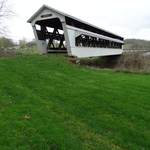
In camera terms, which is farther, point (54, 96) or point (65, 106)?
point (54, 96)

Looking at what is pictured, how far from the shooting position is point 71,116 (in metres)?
3.86

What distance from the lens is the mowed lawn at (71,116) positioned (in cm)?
292

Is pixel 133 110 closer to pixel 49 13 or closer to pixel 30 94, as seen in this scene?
pixel 30 94

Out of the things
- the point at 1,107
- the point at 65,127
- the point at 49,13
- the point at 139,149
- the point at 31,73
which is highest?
the point at 49,13

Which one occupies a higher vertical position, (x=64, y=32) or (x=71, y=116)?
(x=64, y=32)

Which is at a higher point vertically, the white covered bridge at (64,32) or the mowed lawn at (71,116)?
the white covered bridge at (64,32)

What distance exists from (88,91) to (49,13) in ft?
33.0

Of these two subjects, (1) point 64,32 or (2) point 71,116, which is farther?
(1) point 64,32

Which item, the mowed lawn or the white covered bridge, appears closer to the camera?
the mowed lawn

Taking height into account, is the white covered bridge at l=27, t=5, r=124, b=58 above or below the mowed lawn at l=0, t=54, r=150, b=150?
above

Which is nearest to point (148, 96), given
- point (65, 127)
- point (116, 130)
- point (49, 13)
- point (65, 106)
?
point (116, 130)

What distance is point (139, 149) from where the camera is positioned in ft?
9.57

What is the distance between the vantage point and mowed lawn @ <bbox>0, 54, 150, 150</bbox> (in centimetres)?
292

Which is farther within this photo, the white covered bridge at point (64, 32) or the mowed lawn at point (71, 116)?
the white covered bridge at point (64, 32)
